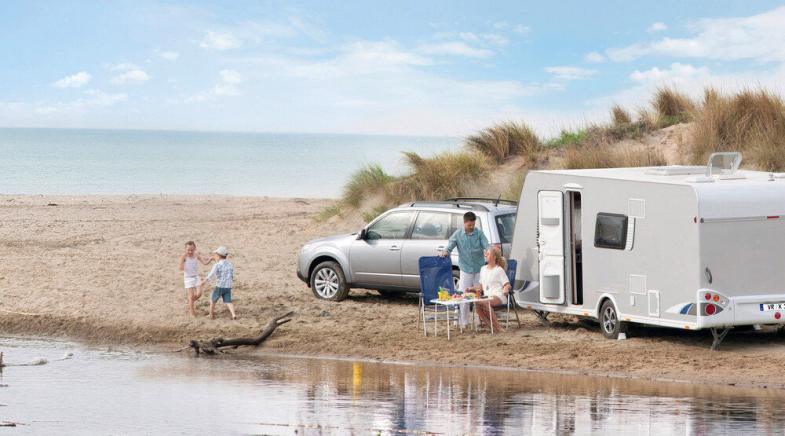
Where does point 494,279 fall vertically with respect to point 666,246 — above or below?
below

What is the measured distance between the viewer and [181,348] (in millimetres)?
16125

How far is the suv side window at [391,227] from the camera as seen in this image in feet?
59.4

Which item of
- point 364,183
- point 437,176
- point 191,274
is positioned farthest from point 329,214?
point 191,274

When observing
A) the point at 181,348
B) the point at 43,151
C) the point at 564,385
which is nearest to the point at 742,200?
the point at 564,385

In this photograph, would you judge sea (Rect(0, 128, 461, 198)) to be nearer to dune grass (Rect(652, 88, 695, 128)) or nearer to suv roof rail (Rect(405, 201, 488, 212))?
dune grass (Rect(652, 88, 695, 128))

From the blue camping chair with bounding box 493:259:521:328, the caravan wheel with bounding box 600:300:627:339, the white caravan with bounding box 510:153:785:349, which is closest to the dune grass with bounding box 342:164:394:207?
the blue camping chair with bounding box 493:259:521:328

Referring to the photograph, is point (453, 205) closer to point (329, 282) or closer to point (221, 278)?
point (329, 282)

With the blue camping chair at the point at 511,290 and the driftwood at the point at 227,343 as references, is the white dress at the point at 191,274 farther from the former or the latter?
the blue camping chair at the point at 511,290

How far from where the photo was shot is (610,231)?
50.0 ft

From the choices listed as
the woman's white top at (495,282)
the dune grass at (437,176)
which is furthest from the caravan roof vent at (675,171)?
the dune grass at (437,176)

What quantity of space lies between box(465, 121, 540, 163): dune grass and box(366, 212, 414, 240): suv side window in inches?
487

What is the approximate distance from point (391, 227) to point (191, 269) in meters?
2.98

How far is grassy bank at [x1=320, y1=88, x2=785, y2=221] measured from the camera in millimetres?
27734

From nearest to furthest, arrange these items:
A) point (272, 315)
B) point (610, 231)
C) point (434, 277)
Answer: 1. point (610, 231)
2. point (434, 277)
3. point (272, 315)
